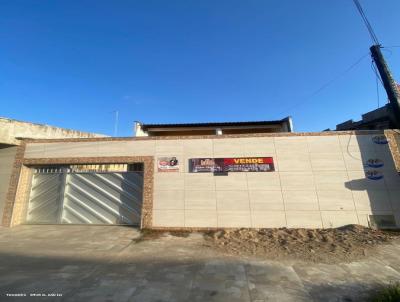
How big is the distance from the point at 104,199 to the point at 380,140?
14.6 meters

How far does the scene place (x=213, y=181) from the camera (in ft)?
36.5

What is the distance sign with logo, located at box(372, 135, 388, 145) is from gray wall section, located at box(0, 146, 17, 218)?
19.3 meters

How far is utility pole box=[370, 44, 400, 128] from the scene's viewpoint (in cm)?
1262

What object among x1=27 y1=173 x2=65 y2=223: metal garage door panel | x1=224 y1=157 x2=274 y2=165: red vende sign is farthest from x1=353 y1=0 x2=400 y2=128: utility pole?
x1=27 y1=173 x2=65 y2=223: metal garage door panel

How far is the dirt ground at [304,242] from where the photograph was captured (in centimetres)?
732

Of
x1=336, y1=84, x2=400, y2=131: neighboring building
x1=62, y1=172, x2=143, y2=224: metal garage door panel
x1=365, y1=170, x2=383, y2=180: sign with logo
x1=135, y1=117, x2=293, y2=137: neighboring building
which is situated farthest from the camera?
x1=336, y1=84, x2=400, y2=131: neighboring building

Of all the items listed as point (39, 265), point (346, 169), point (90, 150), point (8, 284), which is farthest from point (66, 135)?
point (346, 169)

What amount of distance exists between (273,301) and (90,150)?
11.1 meters

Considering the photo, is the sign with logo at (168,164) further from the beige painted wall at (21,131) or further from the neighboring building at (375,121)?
the neighboring building at (375,121)

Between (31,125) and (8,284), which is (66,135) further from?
(8,284)

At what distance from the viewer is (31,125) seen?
1336 centimetres

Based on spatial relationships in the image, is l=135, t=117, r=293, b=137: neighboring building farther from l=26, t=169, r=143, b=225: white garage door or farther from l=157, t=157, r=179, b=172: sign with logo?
l=157, t=157, r=179, b=172: sign with logo

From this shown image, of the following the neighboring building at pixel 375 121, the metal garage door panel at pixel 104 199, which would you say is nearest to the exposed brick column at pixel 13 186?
the metal garage door panel at pixel 104 199

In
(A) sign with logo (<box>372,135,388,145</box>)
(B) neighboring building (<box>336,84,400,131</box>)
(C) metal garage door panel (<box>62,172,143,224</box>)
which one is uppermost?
(B) neighboring building (<box>336,84,400,131</box>)
